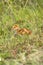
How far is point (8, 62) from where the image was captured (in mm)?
2844

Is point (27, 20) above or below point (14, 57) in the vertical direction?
above

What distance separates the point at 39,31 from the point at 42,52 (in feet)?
1.26

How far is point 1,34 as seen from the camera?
3256 millimetres

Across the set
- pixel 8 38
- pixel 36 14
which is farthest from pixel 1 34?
pixel 36 14

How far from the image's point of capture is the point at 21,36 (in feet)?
10.5

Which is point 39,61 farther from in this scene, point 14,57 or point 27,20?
point 27,20

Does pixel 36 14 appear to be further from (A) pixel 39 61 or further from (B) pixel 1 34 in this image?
(A) pixel 39 61

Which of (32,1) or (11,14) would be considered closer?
(11,14)

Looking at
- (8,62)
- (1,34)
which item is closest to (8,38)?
(1,34)

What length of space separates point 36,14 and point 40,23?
169mm

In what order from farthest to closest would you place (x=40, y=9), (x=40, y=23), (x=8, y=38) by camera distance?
(x=40, y=9) < (x=40, y=23) < (x=8, y=38)

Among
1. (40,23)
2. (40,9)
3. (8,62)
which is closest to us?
(8,62)

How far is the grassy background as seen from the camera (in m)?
2.92

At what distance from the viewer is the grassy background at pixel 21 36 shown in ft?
9.58
